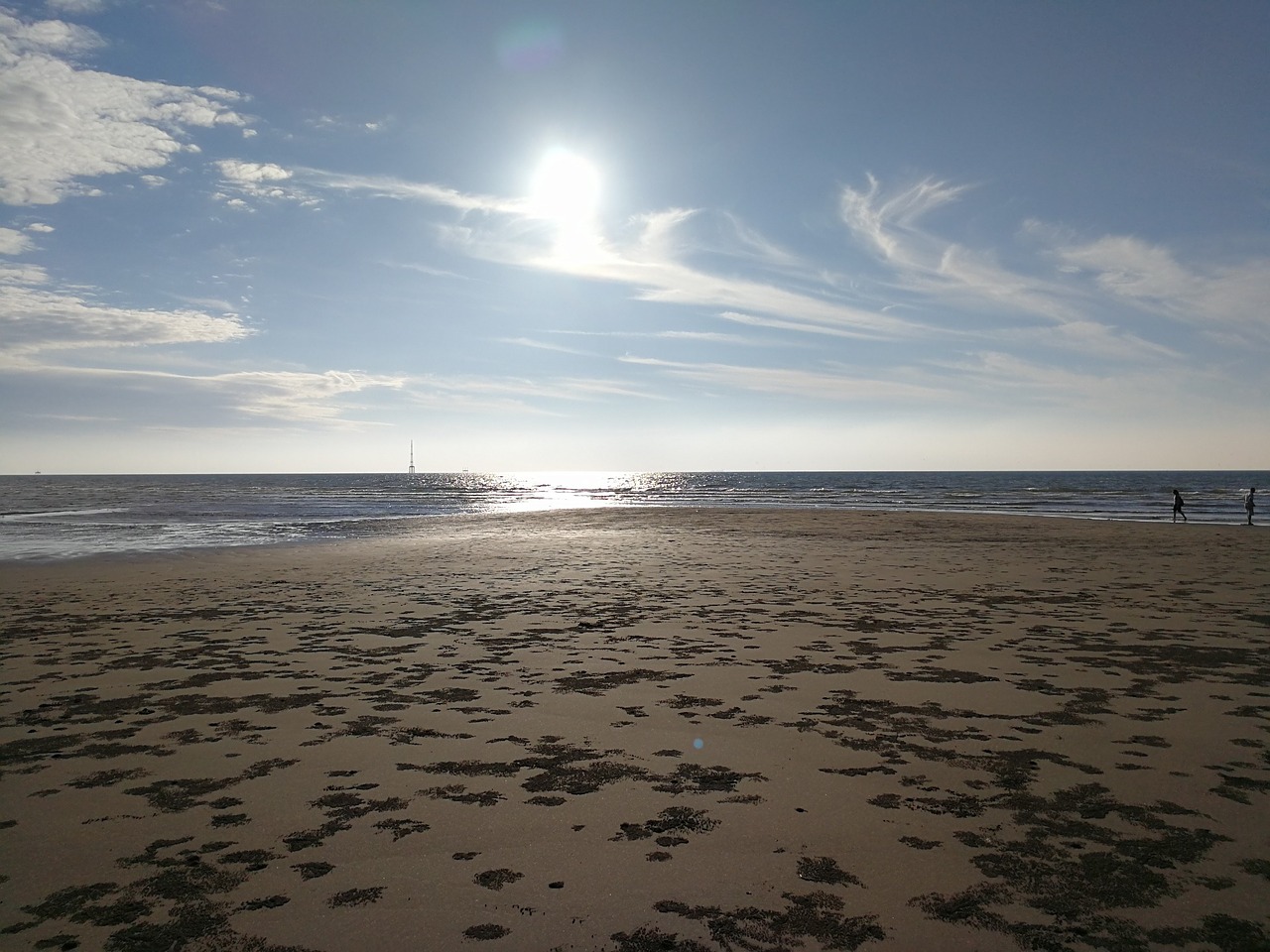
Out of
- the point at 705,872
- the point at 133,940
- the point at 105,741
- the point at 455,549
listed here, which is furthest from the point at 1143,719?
the point at 455,549

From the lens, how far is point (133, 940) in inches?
155

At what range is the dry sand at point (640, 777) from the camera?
4.13m

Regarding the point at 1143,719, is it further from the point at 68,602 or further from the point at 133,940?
the point at 68,602

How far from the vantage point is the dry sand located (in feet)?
13.6

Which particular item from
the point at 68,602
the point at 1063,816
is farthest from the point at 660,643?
→ the point at 68,602

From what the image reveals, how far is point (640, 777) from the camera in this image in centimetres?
594

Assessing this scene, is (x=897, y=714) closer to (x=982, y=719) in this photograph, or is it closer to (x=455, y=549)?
(x=982, y=719)

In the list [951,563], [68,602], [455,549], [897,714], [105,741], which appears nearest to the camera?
[105,741]

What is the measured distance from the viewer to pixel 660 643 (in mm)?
10758

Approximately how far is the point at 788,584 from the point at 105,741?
12881mm

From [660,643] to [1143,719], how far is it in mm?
5818

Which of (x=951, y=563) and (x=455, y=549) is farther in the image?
(x=455, y=549)

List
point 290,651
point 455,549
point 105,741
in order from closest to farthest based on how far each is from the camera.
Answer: point 105,741, point 290,651, point 455,549

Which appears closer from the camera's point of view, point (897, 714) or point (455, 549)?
point (897, 714)
